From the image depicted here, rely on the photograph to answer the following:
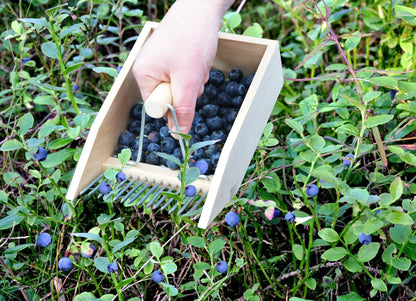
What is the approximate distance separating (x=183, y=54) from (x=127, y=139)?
318mm

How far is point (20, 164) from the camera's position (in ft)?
5.78

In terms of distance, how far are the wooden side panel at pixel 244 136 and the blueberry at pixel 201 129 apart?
15 cm

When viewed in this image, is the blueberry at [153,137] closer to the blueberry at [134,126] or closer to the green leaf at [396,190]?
the blueberry at [134,126]

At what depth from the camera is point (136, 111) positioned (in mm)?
1454

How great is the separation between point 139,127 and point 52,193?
0.97ft

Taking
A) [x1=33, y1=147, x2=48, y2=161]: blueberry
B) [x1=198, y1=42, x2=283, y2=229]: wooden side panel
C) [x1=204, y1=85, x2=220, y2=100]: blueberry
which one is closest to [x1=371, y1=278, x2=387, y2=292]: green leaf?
[x1=198, y1=42, x2=283, y2=229]: wooden side panel

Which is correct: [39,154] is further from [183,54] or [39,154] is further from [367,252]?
[367,252]

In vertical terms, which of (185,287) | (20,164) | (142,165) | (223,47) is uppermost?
(223,47)

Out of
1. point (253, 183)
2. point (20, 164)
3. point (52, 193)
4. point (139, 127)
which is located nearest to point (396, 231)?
point (253, 183)

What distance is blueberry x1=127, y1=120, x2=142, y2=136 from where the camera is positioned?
1.44m

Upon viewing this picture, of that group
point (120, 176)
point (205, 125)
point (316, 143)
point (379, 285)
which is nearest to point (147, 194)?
point (120, 176)

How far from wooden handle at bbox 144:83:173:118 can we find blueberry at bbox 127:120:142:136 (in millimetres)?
231

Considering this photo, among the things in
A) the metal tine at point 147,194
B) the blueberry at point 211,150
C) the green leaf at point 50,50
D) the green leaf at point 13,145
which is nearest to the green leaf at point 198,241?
the metal tine at point 147,194

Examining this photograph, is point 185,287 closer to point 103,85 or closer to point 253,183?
point 253,183
